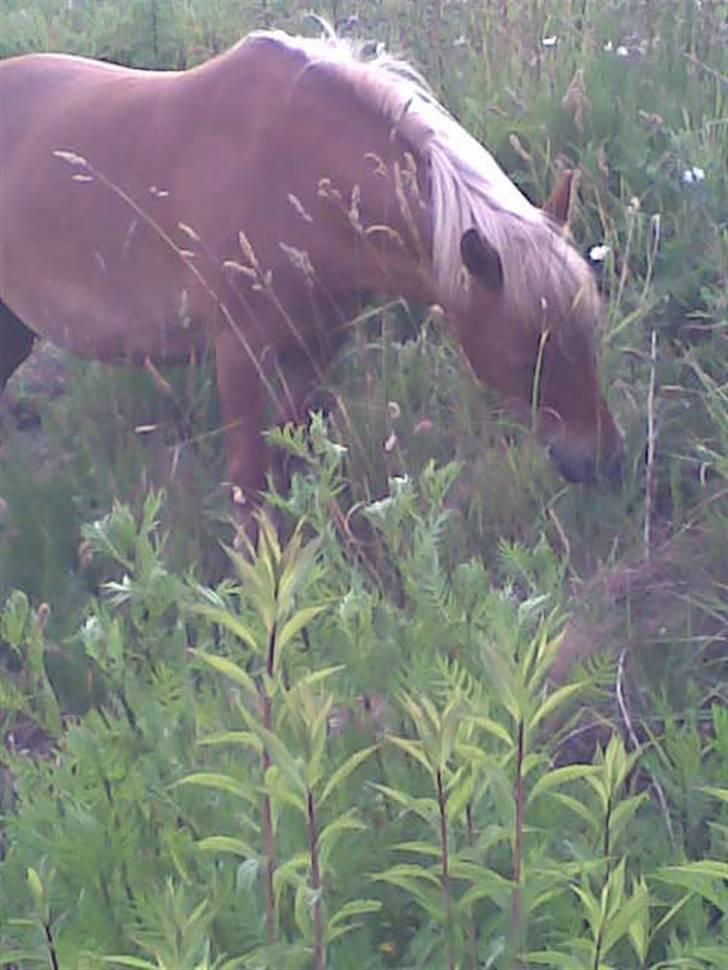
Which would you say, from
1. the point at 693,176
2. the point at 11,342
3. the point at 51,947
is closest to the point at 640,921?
the point at 51,947

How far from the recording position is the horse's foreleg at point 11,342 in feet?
13.4

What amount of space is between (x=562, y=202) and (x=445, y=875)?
1.83 meters

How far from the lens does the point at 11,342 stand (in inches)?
163

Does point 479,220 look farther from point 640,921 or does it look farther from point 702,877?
point 640,921

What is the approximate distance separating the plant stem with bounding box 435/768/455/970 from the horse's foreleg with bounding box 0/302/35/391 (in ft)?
8.86

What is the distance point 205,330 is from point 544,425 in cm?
76

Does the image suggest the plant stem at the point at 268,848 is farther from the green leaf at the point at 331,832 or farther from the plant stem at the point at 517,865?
the plant stem at the point at 517,865

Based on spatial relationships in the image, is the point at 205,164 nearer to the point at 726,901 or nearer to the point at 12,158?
the point at 12,158

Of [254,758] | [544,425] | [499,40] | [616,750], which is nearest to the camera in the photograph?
[616,750]

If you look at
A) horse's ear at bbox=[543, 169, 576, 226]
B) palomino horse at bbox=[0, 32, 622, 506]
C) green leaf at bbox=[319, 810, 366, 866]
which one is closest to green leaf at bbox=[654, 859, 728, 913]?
green leaf at bbox=[319, 810, 366, 866]

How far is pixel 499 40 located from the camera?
4.50 metres

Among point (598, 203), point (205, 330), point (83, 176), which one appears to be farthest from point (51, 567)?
point (598, 203)

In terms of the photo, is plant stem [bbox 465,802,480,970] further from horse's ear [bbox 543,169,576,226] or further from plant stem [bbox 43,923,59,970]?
horse's ear [bbox 543,169,576,226]

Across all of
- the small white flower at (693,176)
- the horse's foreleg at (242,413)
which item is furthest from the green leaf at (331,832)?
the small white flower at (693,176)
